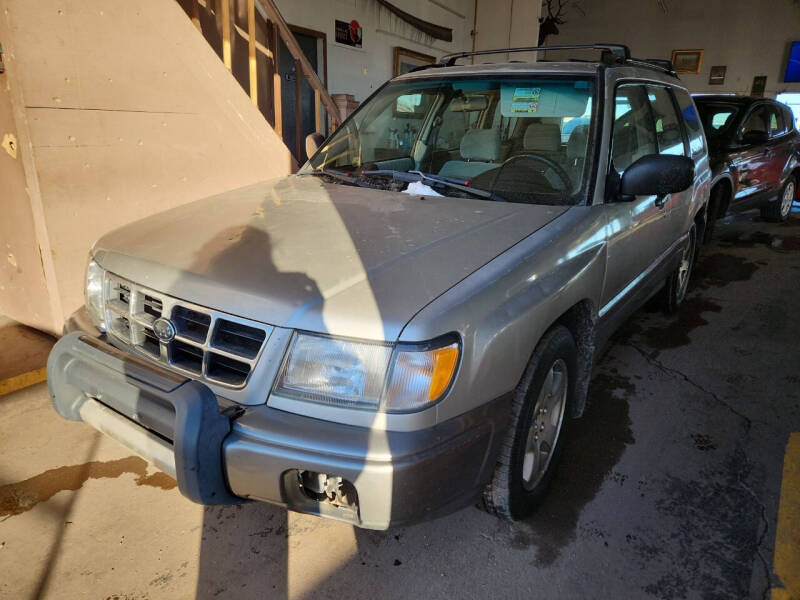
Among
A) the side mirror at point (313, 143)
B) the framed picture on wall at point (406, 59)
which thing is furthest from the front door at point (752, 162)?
the side mirror at point (313, 143)

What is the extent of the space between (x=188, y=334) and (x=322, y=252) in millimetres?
516

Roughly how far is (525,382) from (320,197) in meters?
1.30

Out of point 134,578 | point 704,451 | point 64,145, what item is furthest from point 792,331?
point 64,145

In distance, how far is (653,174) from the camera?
2494 mm

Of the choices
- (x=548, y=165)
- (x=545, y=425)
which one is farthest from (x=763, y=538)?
(x=548, y=165)

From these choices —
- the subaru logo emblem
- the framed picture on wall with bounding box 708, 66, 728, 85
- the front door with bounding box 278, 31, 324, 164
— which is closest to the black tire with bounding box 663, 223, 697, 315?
the subaru logo emblem

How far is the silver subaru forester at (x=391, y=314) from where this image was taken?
1.61 m

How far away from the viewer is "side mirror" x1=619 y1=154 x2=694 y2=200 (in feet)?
8.18

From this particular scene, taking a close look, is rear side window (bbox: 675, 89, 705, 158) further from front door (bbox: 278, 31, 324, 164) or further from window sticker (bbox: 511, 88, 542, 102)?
front door (bbox: 278, 31, 324, 164)

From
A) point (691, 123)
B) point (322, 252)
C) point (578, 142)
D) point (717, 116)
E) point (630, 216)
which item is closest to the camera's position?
point (322, 252)

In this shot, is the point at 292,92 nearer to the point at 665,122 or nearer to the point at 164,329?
the point at 665,122

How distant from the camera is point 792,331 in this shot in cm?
438

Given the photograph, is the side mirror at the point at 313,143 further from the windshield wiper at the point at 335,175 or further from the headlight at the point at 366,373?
the headlight at the point at 366,373

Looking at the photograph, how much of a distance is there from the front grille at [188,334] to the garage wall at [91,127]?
165 centimetres
